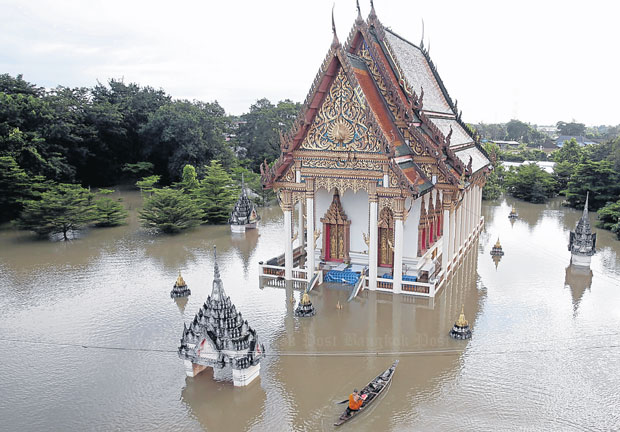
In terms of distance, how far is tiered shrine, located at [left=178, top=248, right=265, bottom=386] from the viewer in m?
10.6

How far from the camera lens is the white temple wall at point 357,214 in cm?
1800

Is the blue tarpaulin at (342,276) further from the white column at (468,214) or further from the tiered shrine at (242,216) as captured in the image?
the tiered shrine at (242,216)

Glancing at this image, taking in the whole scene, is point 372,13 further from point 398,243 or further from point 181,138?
point 181,138

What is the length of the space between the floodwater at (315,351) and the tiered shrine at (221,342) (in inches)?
19.8

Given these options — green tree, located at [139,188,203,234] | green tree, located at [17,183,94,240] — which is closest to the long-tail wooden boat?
green tree, located at [139,188,203,234]


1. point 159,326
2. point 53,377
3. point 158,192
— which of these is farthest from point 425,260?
point 158,192

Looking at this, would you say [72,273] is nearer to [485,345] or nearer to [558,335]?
[485,345]

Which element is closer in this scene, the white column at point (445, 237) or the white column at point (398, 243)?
the white column at point (398, 243)

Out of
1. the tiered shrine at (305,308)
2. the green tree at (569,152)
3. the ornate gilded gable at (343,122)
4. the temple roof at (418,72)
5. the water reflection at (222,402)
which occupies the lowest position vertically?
the water reflection at (222,402)

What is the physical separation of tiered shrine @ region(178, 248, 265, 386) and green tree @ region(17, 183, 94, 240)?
685 inches

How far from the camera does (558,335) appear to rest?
1329 centimetres

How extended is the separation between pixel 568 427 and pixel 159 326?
1030 centimetres

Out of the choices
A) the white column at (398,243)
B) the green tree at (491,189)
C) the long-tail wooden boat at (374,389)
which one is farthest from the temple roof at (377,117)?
the green tree at (491,189)

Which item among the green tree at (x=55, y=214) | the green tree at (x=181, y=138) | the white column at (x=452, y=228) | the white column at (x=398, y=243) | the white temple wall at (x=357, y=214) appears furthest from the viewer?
the green tree at (x=181, y=138)
